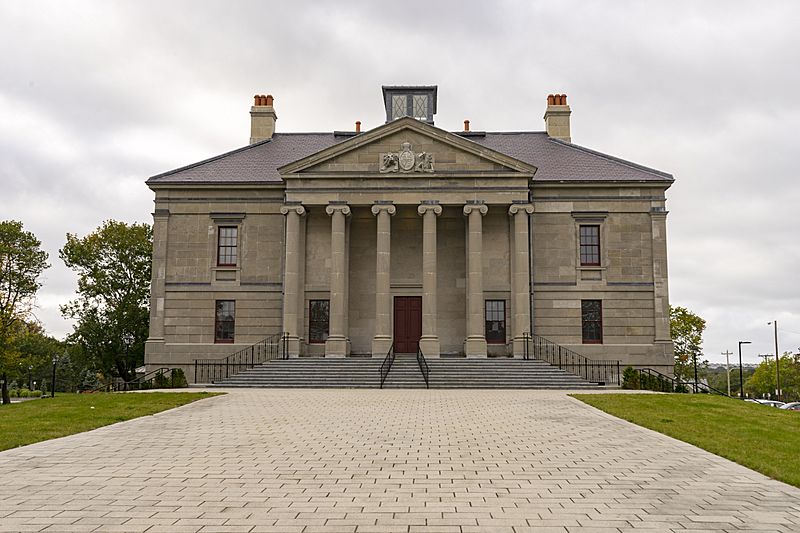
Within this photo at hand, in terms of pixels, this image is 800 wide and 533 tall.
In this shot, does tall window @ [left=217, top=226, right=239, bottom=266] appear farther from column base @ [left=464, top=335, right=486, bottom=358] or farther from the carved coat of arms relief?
column base @ [left=464, top=335, right=486, bottom=358]

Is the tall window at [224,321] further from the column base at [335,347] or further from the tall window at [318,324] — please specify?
the column base at [335,347]

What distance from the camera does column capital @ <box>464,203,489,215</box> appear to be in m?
33.1

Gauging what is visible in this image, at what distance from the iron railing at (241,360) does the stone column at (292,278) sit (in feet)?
2.40

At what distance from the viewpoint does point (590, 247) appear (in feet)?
113

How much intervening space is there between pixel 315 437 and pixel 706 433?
773cm

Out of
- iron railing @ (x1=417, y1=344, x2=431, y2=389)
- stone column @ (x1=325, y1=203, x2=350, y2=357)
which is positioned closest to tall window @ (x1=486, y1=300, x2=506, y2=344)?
iron railing @ (x1=417, y1=344, x2=431, y2=389)

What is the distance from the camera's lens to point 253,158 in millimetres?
38406

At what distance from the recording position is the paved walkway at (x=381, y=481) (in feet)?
22.0

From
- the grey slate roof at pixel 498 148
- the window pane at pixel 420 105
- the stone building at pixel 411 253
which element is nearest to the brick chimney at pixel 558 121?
the grey slate roof at pixel 498 148

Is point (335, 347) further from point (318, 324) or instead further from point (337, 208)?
point (337, 208)

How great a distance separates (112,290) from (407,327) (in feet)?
65.6

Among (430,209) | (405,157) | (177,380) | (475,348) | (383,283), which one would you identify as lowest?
(177,380)

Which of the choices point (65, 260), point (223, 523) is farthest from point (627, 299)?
point (65, 260)

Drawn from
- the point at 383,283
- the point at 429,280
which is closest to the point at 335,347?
the point at 383,283
